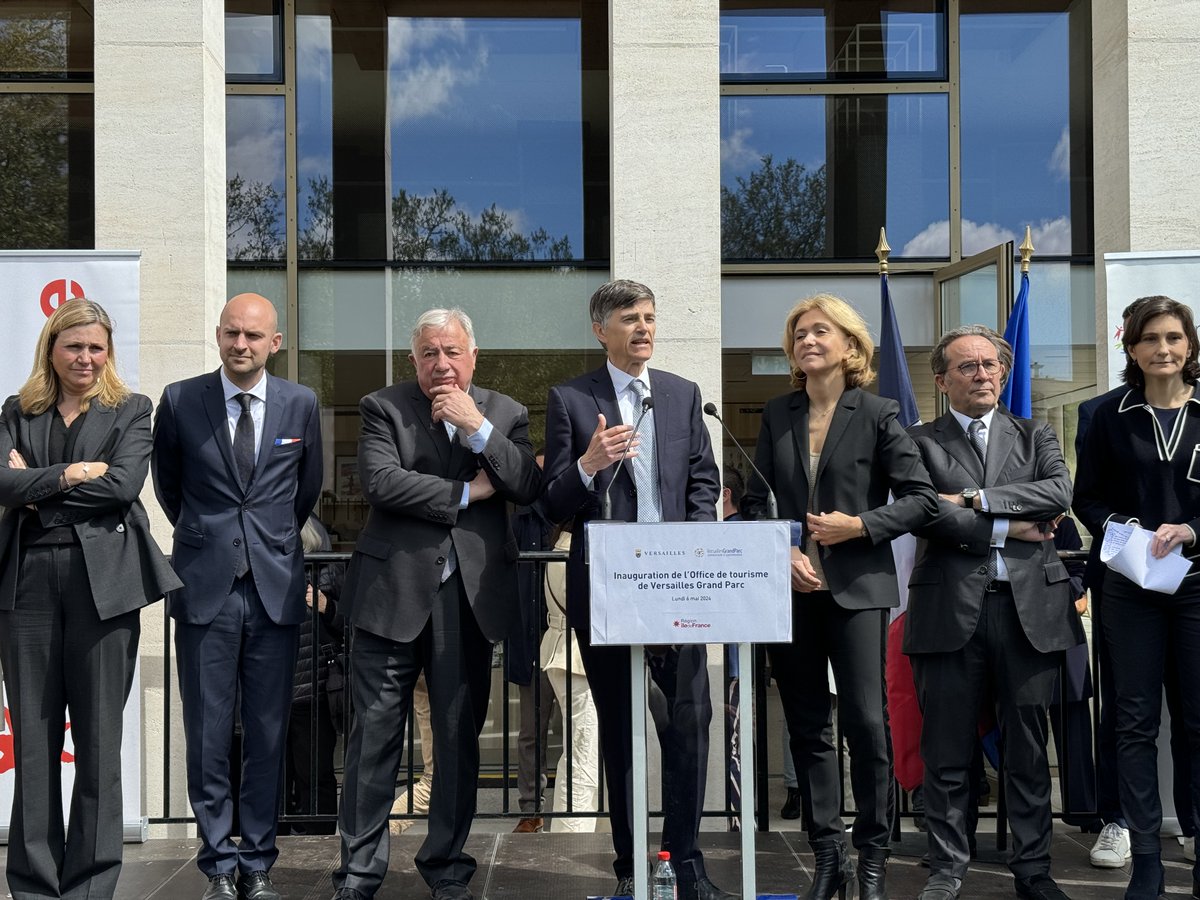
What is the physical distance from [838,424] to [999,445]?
74 centimetres

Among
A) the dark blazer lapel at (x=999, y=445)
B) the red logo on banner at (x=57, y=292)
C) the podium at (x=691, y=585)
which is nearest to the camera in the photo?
the podium at (x=691, y=585)

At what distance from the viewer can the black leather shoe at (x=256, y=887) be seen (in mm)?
4801

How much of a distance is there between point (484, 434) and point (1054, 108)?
6.61m

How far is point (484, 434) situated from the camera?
472cm

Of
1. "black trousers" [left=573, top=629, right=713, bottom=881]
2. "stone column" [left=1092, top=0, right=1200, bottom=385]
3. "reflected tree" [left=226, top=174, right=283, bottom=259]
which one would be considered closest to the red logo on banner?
"reflected tree" [left=226, top=174, right=283, bottom=259]

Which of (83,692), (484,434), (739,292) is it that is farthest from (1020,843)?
(739,292)

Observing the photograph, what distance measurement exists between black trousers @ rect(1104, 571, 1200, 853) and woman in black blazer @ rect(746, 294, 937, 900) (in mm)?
927

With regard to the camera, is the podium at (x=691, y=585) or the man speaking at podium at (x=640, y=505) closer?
the podium at (x=691, y=585)

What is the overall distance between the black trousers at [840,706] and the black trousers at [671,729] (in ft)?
1.14

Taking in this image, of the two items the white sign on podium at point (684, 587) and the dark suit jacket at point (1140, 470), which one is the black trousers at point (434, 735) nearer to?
the white sign on podium at point (684, 587)

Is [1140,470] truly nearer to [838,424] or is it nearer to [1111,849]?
[838,424]

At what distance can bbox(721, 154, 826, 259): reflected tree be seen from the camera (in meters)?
9.41

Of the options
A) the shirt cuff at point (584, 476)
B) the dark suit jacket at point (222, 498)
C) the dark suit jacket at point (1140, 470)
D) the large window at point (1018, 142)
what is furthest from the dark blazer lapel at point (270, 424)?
the large window at point (1018, 142)

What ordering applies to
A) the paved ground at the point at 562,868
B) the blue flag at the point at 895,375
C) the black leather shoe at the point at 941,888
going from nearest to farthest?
the black leather shoe at the point at 941,888
the paved ground at the point at 562,868
the blue flag at the point at 895,375
